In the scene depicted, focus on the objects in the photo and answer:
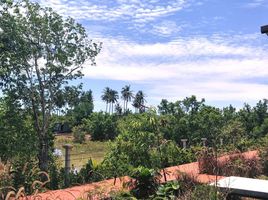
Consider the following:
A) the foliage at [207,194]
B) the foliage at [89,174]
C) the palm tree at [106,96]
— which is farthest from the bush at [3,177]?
the palm tree at [106,96]

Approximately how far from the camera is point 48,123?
49.0 feet

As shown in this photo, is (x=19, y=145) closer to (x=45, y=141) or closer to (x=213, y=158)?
(x=45, y=141)

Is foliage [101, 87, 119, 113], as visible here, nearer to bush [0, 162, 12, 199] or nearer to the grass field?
the grass field

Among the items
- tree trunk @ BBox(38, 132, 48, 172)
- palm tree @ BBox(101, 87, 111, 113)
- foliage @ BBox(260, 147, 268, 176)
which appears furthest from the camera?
palm tree @ BBox(101, 87, 111, 113)

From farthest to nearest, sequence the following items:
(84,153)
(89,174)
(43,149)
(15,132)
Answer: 1. (84,153)
2. (43,149)
3. (15,132)
4. (89,174)

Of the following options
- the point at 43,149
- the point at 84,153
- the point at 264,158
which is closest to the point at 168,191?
the point at 264,158

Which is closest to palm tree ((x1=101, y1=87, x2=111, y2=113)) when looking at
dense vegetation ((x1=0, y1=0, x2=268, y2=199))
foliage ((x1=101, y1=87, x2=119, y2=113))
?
foliage ((x1=101, y1=87, x2=119, y2=113))

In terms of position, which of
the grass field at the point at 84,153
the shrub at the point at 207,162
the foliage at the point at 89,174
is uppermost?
the shrub at the point at 207,162

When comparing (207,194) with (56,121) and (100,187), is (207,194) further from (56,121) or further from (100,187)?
(56,121)

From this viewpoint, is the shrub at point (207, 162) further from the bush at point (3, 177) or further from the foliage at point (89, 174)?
the bush at point (3, 177)

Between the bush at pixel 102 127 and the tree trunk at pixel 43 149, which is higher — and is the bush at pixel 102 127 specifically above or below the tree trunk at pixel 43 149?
above

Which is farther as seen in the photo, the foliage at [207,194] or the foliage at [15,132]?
the foliage at [15,132]

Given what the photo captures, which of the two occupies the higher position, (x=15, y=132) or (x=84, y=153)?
(x=15, y=132)

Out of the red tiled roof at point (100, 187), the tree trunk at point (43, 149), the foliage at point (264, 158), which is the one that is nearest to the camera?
the red tiled roof at point (100, 187)
